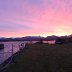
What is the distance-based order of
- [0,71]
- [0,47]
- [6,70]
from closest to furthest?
1. [0,71]
2. [6,70]
3. [0,47]

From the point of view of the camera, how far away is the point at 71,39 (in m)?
129

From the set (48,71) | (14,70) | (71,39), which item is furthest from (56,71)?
(71,39)

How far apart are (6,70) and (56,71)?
157 inches

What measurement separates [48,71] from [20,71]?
2254 mm

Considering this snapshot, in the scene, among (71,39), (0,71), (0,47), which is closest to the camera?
(0,71)

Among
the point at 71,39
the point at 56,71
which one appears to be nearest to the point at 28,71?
the point at 56,71

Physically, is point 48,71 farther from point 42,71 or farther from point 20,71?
point 20,71

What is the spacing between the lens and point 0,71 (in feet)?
65.9

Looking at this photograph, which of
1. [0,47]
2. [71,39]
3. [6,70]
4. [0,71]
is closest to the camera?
[0,71]

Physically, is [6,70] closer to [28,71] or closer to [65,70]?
[28,71]

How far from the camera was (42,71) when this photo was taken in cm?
2075

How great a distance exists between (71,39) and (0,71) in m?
111

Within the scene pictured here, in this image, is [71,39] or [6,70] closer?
[6,70]

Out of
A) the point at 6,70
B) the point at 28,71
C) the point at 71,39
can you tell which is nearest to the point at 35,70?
the point at 28,71
